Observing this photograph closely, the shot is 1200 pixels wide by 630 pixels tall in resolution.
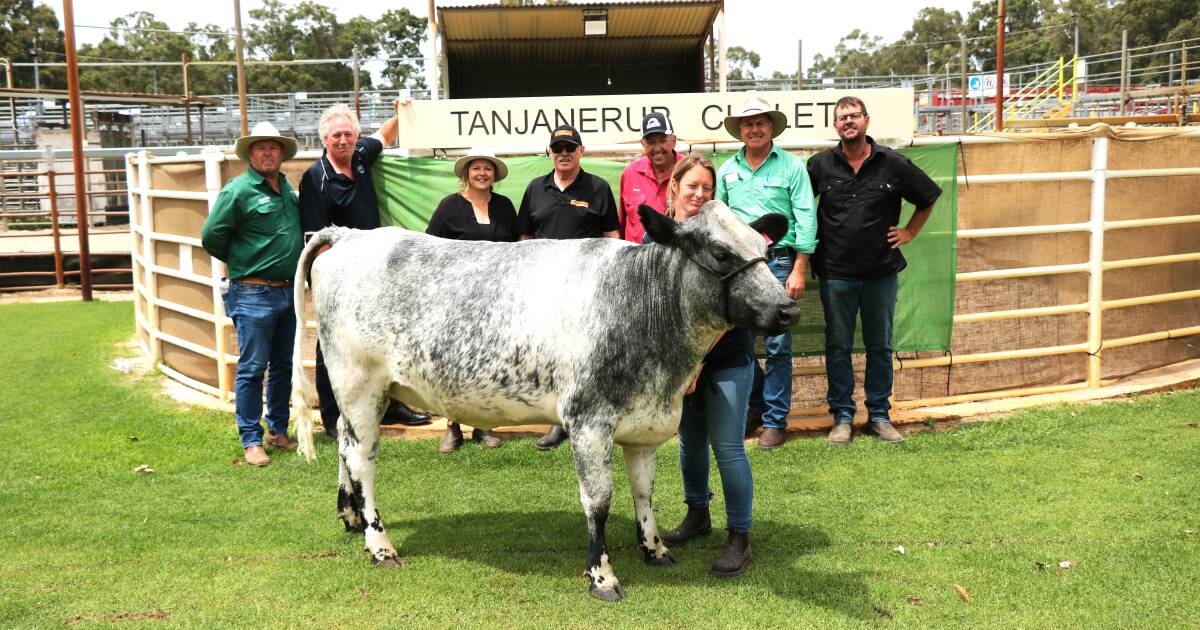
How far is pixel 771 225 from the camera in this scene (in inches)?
161

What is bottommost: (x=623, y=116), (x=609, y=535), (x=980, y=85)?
(x=609, y=535)

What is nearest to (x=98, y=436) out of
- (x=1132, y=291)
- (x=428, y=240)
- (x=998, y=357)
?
(x=428, y=240)

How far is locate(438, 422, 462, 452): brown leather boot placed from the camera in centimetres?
652

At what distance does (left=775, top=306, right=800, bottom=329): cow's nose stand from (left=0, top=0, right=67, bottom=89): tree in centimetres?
5603

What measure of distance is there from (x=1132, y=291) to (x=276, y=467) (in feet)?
21.8

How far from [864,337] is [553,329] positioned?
9.99 ft

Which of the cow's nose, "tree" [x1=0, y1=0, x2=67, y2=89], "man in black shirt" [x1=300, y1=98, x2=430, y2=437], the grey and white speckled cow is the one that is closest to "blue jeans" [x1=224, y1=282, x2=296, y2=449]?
"man in black shirt" [x1=300, y1=98, x2=430, y2=437]

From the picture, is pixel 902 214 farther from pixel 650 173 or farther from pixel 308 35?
pixel 308 35

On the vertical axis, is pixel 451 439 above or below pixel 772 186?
below

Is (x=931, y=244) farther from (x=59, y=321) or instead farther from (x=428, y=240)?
(x=59, y=321)

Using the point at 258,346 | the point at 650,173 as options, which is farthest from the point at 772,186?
the point at 258,346

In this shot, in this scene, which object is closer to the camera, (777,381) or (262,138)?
(262,138)

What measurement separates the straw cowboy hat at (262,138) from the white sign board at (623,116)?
54.1 inches

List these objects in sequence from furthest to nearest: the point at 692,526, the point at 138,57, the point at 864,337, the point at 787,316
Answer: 1. the point at 138,57
2. the point at 864,337
3. the point at 692,526
4. the point at 787,316
